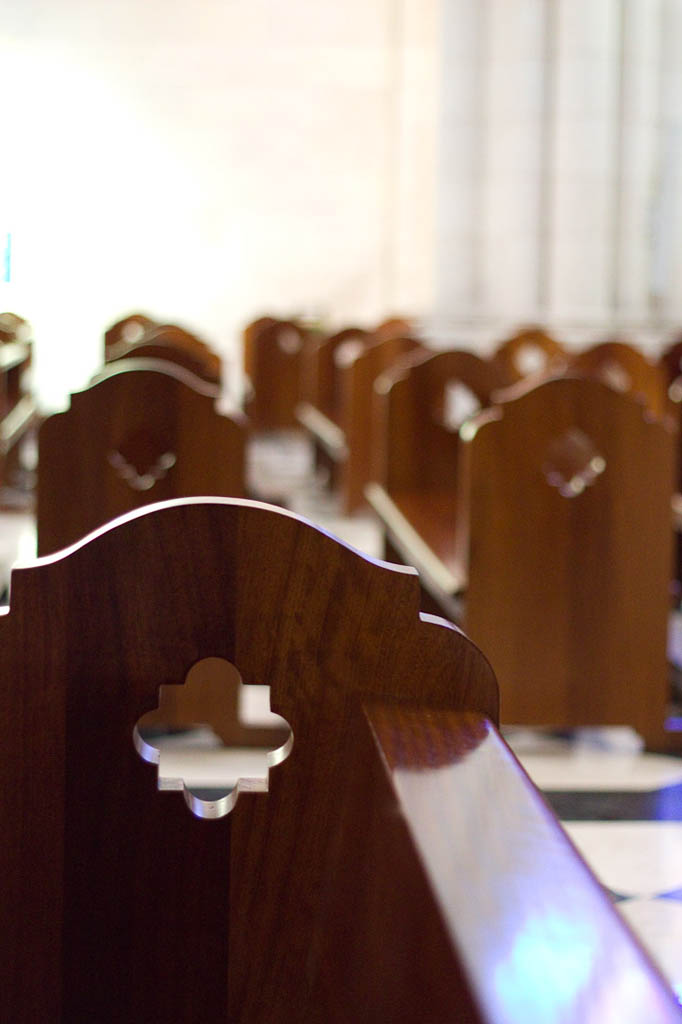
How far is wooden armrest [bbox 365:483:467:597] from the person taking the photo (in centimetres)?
323

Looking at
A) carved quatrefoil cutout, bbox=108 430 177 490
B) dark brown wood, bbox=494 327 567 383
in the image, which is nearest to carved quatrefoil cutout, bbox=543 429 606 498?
carved quatrefoil cutout, bbox=108 430 177 490

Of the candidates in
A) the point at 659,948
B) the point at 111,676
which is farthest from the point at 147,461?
the point at 111,676

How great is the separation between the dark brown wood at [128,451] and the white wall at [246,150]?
26.8 ft

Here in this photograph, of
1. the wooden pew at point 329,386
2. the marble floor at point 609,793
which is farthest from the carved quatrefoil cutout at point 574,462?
the wooden pew at point 329,386

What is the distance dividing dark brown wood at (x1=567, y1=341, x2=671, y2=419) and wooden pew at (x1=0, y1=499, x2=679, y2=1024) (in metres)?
4.80

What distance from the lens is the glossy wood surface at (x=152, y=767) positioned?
36.5 inches

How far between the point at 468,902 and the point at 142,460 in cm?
211

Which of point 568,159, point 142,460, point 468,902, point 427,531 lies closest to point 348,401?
point 427,531

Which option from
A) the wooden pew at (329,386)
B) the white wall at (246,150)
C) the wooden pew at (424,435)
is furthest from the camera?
the white wall at (246,150)

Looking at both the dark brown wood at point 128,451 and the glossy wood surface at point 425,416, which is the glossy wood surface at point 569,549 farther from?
the glossy wood surface at point 425,416

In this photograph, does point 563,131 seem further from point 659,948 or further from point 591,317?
point 659,948

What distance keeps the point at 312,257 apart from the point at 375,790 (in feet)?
34.5

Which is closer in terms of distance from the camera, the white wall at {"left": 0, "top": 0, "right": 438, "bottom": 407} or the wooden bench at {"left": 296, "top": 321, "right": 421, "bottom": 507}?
the wooden bench at {"left": 296, "top": 321, "right": 421, "bottom": 507}

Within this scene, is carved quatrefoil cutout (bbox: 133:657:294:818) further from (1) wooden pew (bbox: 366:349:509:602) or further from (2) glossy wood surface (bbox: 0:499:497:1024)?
(2) glossy wood surface (bbox: 0:499:497:1024)
